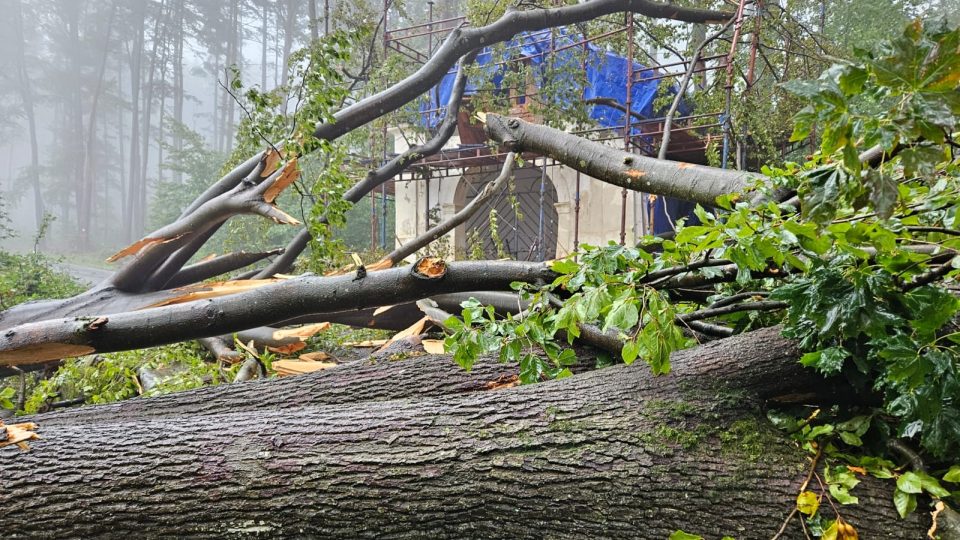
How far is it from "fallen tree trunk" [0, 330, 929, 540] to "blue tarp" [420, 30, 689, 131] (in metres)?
6.74

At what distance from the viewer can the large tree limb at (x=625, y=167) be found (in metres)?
2.33

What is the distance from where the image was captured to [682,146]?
35.4 ft

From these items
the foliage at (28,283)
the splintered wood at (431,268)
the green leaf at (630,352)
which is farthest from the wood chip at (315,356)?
the foliage at (28,283)

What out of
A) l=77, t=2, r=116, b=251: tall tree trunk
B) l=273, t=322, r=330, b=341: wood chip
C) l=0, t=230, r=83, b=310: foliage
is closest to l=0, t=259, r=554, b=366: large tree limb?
l=273, t=322, r=330, b=341: wood chip

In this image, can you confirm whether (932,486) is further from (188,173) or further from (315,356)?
(188,173)

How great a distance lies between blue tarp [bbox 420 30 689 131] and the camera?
26.3ft

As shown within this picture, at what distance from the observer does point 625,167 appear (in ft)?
8.77

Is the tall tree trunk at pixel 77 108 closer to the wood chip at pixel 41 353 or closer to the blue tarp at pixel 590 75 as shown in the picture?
the blue tarp at pixel 590 75

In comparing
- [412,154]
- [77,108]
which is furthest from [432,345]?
[77,108]

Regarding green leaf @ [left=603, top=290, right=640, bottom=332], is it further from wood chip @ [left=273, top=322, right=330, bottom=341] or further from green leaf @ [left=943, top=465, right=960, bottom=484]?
wood chip @ [left=273, top=322, right=330, bottom=341]

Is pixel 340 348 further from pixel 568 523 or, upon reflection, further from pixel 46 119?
pixel 46 119

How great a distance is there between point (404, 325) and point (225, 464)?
2877mm

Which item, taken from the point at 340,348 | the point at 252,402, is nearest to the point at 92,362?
the point at 340,348

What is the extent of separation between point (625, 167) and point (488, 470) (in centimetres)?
172
